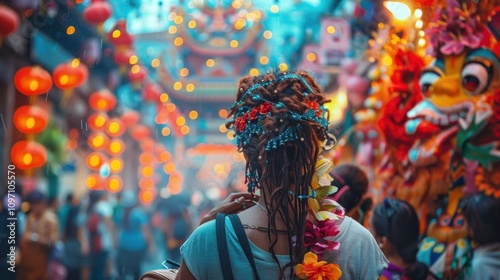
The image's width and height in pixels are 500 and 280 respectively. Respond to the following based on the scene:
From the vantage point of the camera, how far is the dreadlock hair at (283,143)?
111 inches

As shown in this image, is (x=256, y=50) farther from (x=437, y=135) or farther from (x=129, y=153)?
(x=437, y=135)

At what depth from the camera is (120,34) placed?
11.7 m

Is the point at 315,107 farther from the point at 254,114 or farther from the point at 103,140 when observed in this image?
the point at 103,140

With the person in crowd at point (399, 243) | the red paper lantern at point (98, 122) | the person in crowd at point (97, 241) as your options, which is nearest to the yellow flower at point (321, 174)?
the person in crowd at point (399, 243)

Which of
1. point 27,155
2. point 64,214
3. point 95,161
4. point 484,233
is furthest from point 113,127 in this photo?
point 484,233

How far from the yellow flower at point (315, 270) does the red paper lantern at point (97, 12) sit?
24.1 ft

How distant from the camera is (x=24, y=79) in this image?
9.28 meters

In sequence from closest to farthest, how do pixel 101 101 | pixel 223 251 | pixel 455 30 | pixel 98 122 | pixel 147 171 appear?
pixel 223 251, pixel 455 30, pixel 101 101, pixel 98 122, pixel 147 171

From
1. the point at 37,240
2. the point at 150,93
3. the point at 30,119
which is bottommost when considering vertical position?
the point at 37,240

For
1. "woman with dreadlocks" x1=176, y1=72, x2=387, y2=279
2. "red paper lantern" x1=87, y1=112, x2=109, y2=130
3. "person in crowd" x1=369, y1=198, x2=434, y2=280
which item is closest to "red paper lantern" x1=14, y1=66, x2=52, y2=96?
"red paper lantern" x1=87, y1=112, x2=109, y2=130

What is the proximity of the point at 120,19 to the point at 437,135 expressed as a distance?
21.7 feet

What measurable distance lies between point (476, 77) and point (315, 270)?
11.2 feet

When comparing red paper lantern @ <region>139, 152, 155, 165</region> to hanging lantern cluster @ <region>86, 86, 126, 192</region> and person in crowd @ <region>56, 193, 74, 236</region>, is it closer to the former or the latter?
hanging lantern cluster @ <region>86, 86, 126, 192</region>

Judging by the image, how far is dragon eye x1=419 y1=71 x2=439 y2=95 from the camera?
237 inches
